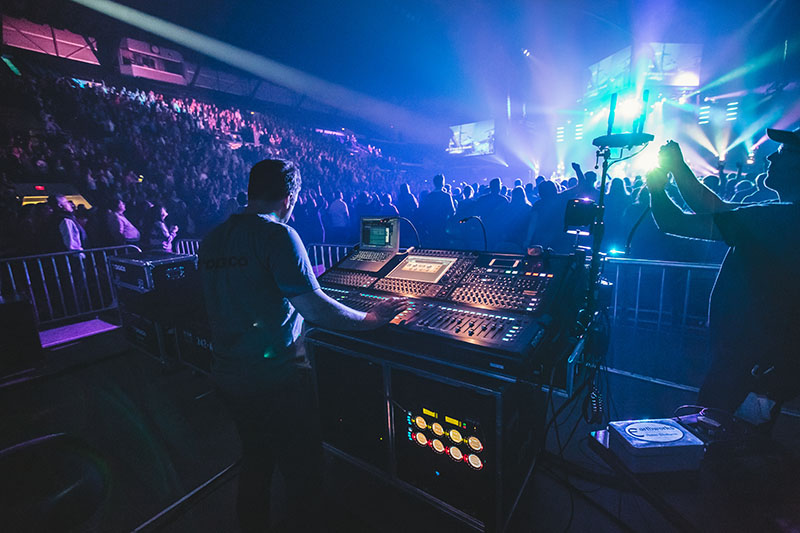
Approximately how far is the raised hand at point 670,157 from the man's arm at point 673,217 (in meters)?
0.04

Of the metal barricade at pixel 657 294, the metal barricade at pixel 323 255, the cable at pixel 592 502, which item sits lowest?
the cable at pixel 592 502

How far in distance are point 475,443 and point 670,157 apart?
6.16 feet

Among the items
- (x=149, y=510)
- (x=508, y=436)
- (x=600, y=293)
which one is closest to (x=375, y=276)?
(x=508, y=436)

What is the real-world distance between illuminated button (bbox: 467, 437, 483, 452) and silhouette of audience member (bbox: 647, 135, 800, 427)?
55.1 inches

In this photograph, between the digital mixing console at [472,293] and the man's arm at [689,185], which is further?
the man's arm at [689,185]

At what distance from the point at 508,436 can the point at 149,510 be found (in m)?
2.05

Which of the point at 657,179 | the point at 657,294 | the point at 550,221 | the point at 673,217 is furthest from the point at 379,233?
the point at 657,294

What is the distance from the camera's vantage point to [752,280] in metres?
1.84

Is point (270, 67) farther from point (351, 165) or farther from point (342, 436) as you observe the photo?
point (342, 436)

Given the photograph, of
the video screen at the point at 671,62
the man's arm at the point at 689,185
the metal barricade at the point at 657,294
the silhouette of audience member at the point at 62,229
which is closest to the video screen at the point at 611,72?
the video screen at the point at 671,62

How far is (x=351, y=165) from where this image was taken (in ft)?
52.5

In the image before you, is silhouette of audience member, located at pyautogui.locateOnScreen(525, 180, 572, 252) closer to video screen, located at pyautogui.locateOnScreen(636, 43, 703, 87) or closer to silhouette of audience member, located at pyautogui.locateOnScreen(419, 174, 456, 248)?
silhouette of audience member, located at pyautogui.locateOnScreen(419, 174, 456, 248)

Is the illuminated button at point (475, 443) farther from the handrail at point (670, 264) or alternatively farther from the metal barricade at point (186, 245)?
the metal barricade at point (186, 245)

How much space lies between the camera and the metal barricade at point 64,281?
4676 millimetres
